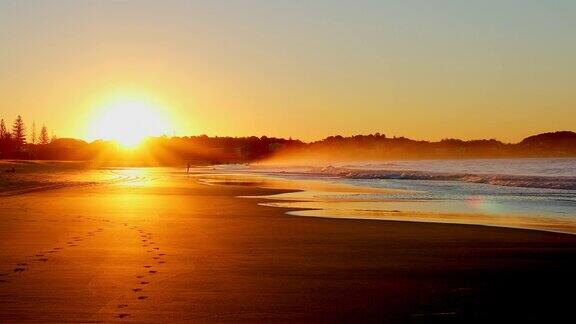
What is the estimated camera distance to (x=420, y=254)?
12.5 meters

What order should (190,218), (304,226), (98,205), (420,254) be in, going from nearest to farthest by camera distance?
(420,254) < (304,226) < (190,218) < (98,205)

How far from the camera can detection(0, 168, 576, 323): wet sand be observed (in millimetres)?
7551

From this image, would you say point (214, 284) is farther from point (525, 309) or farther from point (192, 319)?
point (525, 309)

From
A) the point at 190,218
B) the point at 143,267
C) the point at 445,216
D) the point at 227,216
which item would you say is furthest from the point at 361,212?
the point at 143,267

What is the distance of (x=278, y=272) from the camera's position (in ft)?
33.4

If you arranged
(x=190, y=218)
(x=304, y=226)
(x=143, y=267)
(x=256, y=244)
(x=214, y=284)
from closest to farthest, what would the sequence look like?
(x=214, y=284)
(x=143, y=267)
(x=256, y=244)
(x=304, y=226)
(x=190, y=218)

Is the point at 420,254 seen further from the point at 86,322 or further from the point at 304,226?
the point at 86,322

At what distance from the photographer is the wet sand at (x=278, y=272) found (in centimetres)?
755

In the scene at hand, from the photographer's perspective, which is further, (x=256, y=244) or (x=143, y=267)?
(x=256, y=244)

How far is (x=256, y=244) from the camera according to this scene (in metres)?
13.9

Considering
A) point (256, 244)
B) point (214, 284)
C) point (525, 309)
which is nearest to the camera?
point (525, 309)

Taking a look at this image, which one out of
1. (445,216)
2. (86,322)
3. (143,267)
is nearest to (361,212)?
(445,216)

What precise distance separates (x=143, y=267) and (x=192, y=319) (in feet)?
12.2

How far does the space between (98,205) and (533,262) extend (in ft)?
59.5
